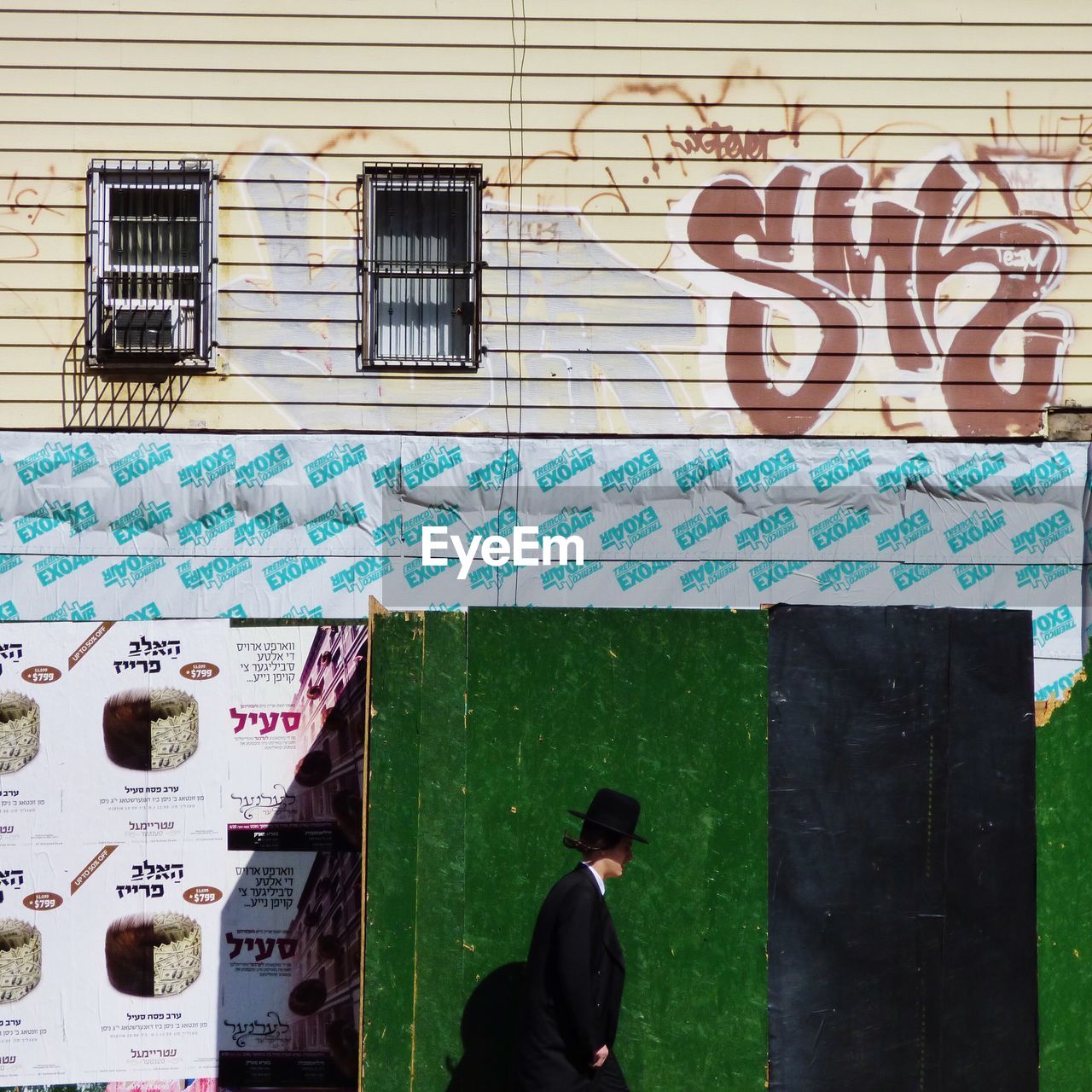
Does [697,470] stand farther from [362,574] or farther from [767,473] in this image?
[362,574]

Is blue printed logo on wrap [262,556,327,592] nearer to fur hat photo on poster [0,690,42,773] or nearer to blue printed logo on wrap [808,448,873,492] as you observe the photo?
fur hat photo on poster [0,690,42,773]

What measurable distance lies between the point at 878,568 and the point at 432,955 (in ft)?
17.0

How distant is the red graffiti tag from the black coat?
219 inches

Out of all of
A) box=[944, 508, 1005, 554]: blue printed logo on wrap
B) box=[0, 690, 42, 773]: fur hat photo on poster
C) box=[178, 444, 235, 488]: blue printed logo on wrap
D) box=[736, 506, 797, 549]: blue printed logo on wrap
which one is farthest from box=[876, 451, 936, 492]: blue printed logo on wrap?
box=[0, 690, 42, 773]: fur hat photo on poster

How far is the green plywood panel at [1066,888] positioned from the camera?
5750 millimetres

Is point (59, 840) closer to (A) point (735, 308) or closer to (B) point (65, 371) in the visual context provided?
(B) point (65, 371)

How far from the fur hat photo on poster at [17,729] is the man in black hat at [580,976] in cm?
303

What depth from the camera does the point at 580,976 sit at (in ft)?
15.2

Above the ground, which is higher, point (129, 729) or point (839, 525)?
point (839, 525)

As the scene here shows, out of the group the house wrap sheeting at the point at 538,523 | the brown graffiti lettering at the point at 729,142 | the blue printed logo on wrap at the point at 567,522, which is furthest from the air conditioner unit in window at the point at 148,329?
the brown graffiti lettering at the point at 729,142

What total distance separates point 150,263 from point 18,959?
5.69 metres

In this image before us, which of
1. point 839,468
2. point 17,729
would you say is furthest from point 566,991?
point 839,468

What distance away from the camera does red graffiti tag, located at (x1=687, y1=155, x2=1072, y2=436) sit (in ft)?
31.3

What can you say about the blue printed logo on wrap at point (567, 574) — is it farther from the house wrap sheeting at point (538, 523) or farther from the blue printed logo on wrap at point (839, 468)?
the blue printed logo on wrap at point (839, 468)
